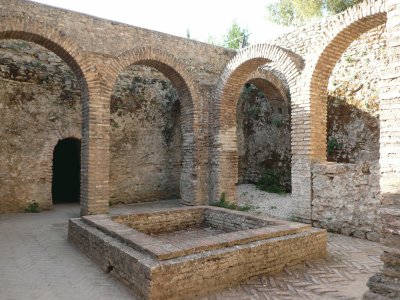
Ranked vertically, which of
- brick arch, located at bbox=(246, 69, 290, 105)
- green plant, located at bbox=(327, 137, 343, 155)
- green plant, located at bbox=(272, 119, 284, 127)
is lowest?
green plant, located at bbox=(327, 137, 343, 155)

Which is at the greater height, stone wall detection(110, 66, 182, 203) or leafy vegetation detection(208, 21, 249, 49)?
leafy vegetation detection(208, 21, 249, 49)

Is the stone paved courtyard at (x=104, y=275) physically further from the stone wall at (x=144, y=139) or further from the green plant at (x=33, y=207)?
the stone wall at (x=144, y=139)

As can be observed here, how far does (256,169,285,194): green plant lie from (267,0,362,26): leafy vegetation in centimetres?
1174

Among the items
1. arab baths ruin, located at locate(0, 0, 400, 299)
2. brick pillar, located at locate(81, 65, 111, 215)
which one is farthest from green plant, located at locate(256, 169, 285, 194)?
brick pillar, located at locate(81, 65, 111, 215)

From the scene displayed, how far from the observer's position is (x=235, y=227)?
19.2 ft

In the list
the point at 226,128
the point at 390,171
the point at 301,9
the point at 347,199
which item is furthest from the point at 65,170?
the point at 301,9

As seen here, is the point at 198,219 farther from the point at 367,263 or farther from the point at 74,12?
the point at 74,12

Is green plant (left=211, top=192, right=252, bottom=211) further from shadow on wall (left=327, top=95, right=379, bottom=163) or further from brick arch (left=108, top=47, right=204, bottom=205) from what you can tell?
shadow on wall (left=327, top=95, right=379, bottom=163)

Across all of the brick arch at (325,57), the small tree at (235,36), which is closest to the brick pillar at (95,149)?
the brick arch at (325,57)

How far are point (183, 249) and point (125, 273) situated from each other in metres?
0.76

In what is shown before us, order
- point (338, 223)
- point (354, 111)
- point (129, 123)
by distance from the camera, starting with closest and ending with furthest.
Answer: point (338, 223) → point (354, 111) → point (129, 123)

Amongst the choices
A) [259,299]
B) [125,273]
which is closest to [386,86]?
[259,299]

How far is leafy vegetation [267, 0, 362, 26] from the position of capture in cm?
1748

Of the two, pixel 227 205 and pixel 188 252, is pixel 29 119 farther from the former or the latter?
pixel 188 252
